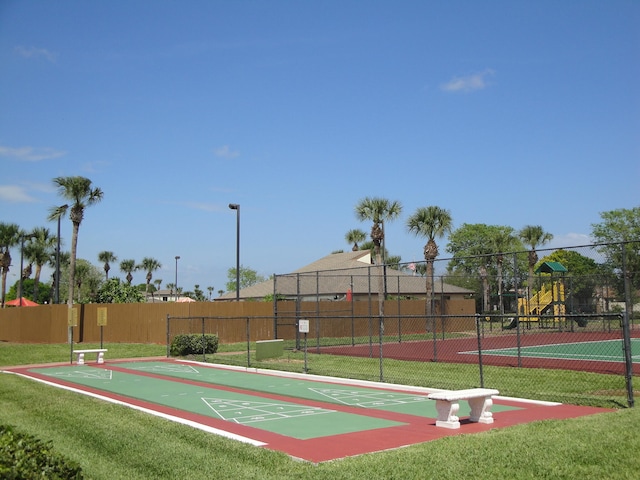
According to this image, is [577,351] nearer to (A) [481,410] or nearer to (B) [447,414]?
(A) [481,410]

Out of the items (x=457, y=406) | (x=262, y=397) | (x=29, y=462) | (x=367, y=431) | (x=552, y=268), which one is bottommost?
(x=262, y=397)

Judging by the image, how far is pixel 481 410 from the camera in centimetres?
1073

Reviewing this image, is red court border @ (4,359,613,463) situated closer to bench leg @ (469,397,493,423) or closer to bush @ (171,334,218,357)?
bench leg @ (469,397,493,423)

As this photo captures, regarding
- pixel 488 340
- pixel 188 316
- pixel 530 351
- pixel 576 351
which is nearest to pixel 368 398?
pixel 530 351

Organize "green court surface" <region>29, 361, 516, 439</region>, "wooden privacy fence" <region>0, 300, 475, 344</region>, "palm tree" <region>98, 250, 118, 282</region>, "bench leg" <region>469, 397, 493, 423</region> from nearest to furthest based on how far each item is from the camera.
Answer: "bench leg" <region>469, 397, 493, 423</region> → "green court surface" <region>29, 361, 516, 439</region> → "wooden privacy fence" <region>0, 300, 475, 344</region> → "palm tree" <region>98, 250, 118, 282</region>

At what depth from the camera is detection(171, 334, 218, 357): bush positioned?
26.4 m

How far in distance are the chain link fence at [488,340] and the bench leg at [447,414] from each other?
11.1 feet

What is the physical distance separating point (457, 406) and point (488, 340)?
21.2 metres

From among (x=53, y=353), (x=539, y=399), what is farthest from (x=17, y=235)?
(x=539, y=399)

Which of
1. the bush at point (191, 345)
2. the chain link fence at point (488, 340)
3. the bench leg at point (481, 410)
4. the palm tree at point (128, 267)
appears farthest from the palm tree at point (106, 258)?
the bench leg at point (481, 410)

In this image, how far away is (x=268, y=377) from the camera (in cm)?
1925

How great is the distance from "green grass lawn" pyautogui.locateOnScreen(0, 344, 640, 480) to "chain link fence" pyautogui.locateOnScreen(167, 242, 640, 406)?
12.1ft

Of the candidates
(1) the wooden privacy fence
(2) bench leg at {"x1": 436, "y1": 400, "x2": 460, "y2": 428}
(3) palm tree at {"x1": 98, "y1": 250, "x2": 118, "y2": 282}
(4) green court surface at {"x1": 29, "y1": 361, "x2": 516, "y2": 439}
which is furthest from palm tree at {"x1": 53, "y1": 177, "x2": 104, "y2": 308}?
(3) palm tree at {"x1": 98, "y1": 250, "x2": 118, "y2": 282}

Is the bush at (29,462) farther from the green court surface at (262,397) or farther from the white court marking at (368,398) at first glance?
the white court marking at (368,398)
